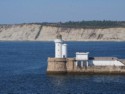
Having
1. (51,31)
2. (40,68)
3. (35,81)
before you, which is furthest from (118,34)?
(35,81)

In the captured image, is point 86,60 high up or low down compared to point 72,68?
up

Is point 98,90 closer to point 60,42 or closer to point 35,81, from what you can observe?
point 35,81

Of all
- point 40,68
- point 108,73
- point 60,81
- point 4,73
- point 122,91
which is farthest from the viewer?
point 40,68

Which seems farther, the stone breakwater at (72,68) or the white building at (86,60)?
the white building at (86,60)

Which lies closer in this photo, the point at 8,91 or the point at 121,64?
the point at 8,91

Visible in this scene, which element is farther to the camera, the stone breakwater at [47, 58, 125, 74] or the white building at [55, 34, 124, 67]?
the white building at [55, 34, 124, 67]

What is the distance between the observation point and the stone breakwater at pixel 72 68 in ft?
182

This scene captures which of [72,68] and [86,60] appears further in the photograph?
[86,60]

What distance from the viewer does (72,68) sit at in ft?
184

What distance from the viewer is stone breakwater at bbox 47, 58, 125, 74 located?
182 ft

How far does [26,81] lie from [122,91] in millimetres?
11200

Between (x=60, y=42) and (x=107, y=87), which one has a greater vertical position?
(x=60, y=42)

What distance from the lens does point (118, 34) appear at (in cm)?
19338

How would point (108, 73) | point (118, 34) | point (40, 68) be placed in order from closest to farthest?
1. point (108, 73)
2. point (40, 68)
3. point (118, 34)
